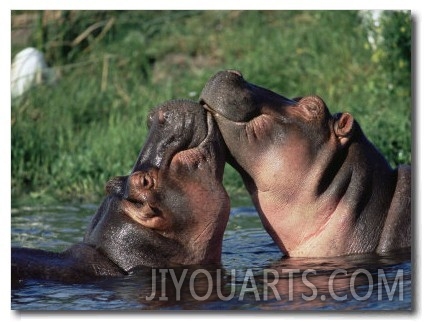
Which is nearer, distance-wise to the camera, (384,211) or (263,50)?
(384,211)

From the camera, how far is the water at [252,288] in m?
5.40

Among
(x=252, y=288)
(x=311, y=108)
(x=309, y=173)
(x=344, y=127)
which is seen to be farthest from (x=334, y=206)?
(x=252, y=288)

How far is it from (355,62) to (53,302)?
6.25 meters

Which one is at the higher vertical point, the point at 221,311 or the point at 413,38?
the point at 413,38

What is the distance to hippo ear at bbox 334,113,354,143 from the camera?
6129 mm

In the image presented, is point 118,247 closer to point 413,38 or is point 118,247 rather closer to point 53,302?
point 53,302

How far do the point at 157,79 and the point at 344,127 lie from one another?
5.65m

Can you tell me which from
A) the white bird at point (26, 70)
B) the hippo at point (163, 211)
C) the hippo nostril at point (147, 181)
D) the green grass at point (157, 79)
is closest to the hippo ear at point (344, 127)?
the hippo at point (163, 211)

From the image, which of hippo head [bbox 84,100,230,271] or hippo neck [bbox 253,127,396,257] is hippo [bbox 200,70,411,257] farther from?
hippo head [bbox 84,100,230,271]

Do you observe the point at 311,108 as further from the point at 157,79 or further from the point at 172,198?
the point at 157,79

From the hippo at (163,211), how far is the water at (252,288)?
8cm

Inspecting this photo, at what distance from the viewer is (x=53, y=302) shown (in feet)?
18.1

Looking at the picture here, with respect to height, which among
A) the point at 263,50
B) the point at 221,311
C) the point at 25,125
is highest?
the point at 263,50

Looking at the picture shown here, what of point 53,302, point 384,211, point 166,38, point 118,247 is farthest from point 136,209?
point 166,38
